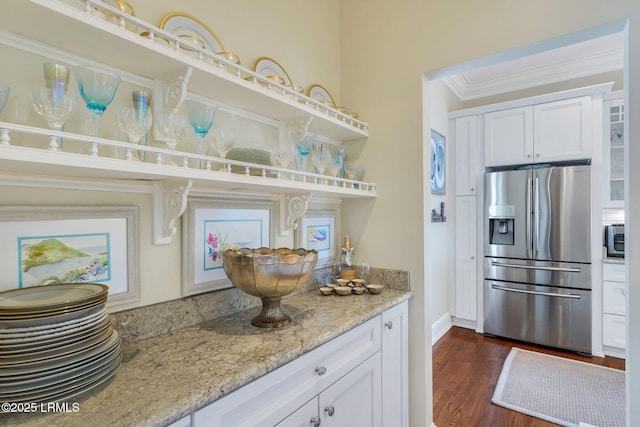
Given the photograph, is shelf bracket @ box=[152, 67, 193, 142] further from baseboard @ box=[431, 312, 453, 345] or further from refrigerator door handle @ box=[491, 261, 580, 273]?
refrigerator door handle @ box=[491, 261, 580, 273]

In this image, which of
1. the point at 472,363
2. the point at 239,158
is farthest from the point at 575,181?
the point at 239,158

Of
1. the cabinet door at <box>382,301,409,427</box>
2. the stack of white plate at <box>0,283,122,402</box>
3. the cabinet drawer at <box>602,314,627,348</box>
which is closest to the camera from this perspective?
the stack of white plate at <box>0,283,122,402</box>

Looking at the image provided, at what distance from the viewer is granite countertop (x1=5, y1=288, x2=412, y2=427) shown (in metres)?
0.67

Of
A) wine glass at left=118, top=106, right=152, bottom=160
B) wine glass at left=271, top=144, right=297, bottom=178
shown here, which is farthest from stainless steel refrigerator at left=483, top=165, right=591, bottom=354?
wine glass at left=118, top=106, right=152, bottom=160

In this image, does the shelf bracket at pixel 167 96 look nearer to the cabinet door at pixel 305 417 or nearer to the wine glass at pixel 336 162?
the wine glass at pixel 336 162

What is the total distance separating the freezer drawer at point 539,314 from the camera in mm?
2879

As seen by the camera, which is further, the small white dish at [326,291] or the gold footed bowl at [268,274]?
the small white dish at [326,291]

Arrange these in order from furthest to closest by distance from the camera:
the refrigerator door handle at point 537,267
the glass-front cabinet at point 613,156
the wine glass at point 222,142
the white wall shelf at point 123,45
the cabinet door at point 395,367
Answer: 1. the glass-front cabinet at point 613,156
2. the refrigerator door handle at point 537,267
3. the cabinet door at point 395,367
4. the wine glass at point 222,142
5. the white wall shelf at point 123,45

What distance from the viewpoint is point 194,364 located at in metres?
0.91

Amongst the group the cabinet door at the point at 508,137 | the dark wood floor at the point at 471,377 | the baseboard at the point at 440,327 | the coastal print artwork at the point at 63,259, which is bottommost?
the dark wood floor at the point at 471,377

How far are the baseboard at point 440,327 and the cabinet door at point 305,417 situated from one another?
7.67 ft

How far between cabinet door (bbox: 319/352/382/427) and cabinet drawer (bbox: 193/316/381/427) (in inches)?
1.7

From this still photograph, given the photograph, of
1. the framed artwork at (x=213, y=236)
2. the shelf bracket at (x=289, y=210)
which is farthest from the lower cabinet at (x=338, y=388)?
the shelf bracket at (x=289, y=210)

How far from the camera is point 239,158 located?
1275 mm
